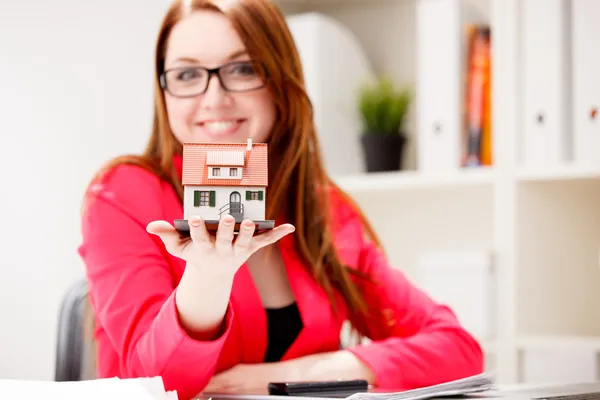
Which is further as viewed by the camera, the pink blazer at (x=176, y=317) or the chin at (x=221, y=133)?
the chin at (x=221, y=133)

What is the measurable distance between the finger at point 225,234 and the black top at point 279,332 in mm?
471

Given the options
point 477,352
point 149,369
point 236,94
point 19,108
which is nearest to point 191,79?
point 236,94

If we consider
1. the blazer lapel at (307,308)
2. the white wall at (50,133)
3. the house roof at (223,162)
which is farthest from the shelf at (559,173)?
the house roof at (223,162)

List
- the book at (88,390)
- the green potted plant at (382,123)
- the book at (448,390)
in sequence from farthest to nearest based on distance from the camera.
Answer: the green potted plant at (382,123)
the book at (448,390)
the book at (88,390)

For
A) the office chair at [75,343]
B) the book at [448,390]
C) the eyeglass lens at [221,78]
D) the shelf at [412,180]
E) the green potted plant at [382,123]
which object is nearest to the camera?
the book at [448,390]

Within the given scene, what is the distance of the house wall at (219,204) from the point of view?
77 centimetres

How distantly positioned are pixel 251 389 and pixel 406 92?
47.4 inches

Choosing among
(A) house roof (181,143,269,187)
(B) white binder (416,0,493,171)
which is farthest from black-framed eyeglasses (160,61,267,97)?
(B) white binder (416,0,493,171)

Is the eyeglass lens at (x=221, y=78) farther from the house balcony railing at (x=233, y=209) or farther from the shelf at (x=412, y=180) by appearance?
the shelf at (x=412, y=180)

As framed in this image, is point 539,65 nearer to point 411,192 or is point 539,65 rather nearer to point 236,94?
point 411,192

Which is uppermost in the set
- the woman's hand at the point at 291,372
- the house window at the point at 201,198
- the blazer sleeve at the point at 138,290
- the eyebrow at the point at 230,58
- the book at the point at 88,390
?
the eyebrow at the point at 230,58

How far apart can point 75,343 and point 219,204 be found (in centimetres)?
66

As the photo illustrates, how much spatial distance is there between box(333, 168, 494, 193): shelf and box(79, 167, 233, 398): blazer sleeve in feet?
2.91

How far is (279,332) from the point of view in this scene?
1238mm
